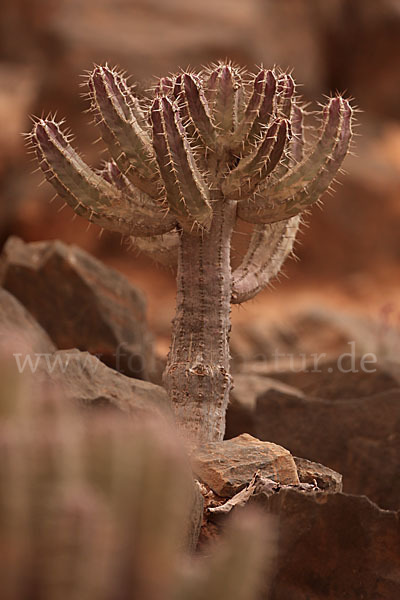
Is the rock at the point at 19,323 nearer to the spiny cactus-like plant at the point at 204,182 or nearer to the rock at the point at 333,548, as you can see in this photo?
the spiny cactus-like plant at the point at 204,182

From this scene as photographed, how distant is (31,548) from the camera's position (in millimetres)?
1284

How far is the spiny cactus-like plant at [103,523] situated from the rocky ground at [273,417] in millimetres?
421

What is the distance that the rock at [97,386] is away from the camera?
2508 mm

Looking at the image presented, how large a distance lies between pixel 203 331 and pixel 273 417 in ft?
3.16

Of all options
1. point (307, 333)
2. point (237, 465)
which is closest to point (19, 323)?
point (237, 465)

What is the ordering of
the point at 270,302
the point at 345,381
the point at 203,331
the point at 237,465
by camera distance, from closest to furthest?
the point at 237,465 → the point at 203,331 → the point at 345,381 → the point at 270,302

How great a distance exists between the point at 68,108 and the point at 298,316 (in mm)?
4551

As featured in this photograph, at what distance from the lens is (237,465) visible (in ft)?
9.12

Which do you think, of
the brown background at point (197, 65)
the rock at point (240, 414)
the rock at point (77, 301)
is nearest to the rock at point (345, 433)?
the rock at point (240, 414)

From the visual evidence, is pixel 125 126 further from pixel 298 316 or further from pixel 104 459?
pixel 298 316

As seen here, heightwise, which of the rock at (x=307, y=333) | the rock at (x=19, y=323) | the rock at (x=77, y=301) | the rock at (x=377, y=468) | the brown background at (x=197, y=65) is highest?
the brown background at (x=197, y=65)

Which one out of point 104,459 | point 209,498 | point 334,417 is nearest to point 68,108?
point 334,417

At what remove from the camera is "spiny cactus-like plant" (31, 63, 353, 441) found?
3084mm

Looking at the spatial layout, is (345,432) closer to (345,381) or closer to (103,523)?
(345,381)
